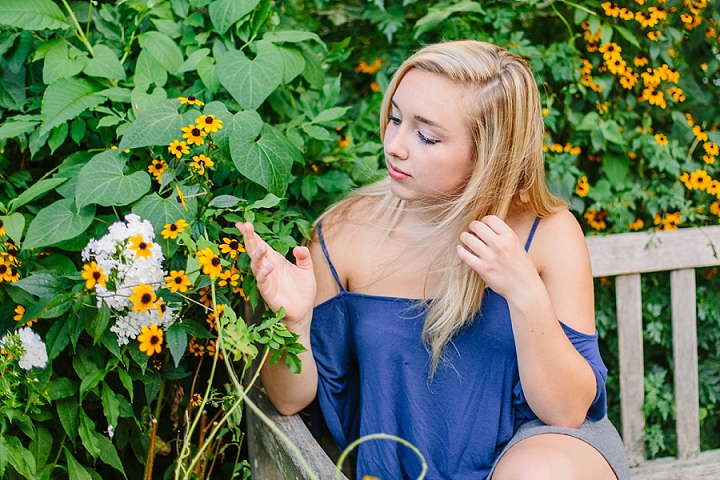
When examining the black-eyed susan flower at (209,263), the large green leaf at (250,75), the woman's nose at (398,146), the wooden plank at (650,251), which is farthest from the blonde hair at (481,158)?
the black-eyed susan flower at (209,263)

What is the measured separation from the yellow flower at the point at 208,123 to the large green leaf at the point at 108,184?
0.13 meters

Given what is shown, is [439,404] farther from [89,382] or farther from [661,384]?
[661,384]

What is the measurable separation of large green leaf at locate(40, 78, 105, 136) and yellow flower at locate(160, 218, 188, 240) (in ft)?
1.11

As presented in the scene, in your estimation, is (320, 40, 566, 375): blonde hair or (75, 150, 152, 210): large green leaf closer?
(75, 150, 152, 210): large green leaf

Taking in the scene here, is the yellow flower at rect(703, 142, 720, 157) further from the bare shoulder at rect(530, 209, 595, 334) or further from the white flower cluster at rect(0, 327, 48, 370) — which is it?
the white flower cluster at rect(0, 327, 48, 370)

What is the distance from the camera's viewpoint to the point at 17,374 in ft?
3.66

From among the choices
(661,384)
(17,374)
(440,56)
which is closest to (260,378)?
(17,374)

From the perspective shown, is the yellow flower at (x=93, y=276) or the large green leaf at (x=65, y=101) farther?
the large green leaf at (x=65, y=101)

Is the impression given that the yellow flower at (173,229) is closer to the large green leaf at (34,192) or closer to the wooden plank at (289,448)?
the large green leaf at (34,192)

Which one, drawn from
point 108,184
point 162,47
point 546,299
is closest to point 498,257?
point 546,299

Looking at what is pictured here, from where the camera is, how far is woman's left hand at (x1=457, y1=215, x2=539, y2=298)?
1.16 m

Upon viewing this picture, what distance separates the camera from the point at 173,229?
3.65ft

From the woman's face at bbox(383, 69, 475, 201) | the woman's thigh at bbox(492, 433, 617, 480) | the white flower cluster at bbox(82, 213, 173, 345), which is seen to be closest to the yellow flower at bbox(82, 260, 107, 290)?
the white flower cluster at bbox(82, 213, 173, 345)

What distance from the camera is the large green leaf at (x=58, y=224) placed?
1130 millimetres
